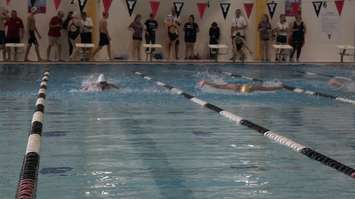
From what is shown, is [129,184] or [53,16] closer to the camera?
[129,184]

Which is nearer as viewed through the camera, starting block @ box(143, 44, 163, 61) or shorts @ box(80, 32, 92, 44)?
shorts @ box(80, 32, 92, 44)

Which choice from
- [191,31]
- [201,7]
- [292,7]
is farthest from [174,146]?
[292,7]

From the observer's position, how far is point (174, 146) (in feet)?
17.7

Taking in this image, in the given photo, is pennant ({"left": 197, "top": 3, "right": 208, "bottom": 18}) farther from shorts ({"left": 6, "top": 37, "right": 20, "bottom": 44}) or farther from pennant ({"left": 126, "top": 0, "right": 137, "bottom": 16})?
shorts ({"left": 6, "top": 37, "right": 20, "bottom": 44})

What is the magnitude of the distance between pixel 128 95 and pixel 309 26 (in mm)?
13657

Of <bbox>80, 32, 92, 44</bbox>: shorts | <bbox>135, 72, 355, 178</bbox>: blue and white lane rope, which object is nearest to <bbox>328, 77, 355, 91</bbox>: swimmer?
<bbox>135, 72, 355, 178</bbox>: blue and white lane rope

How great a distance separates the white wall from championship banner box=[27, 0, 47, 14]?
0.41ft

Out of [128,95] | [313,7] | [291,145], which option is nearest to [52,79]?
[128,95]

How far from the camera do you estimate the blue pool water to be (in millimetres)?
3943

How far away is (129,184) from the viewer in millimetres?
4016

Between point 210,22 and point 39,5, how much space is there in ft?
18.1

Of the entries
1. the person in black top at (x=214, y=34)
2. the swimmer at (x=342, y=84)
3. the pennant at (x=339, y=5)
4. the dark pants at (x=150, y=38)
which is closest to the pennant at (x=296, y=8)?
the pennant at (x=339, y=5)

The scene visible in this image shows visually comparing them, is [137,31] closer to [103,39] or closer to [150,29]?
[150,29]

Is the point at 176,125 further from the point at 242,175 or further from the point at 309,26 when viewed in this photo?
the point at 309,26
